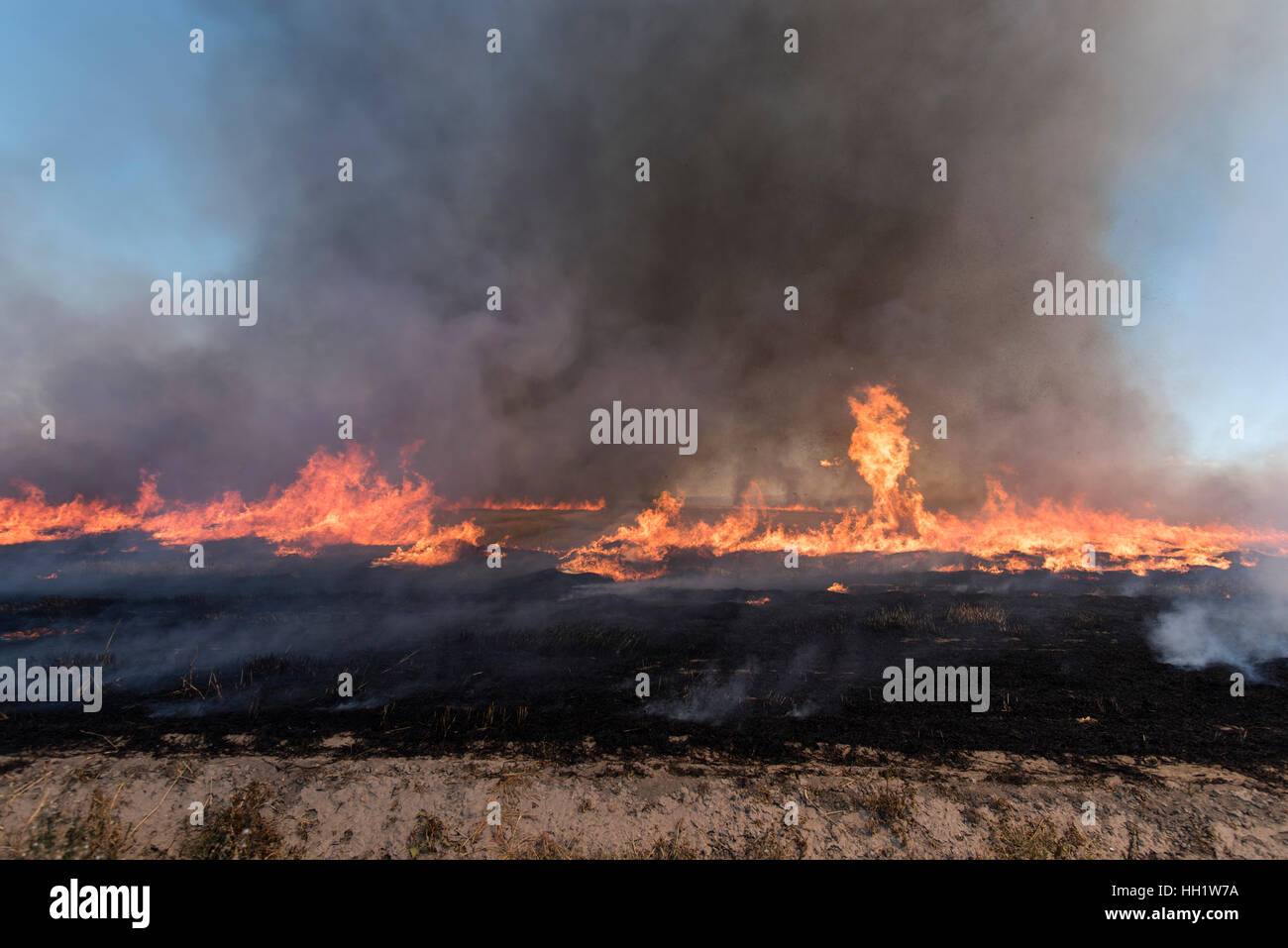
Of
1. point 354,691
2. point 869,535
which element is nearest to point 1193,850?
point 354,691

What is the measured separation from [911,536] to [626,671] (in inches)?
973

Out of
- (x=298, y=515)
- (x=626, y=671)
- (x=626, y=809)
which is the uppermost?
(x=298, y=515)

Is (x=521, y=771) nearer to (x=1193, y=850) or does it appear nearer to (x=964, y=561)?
(x=1193, y=850)

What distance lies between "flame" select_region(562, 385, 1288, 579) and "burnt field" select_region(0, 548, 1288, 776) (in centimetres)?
590

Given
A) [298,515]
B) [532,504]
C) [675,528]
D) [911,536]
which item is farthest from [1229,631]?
[298,515]

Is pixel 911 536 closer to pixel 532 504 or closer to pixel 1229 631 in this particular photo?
pixel 1229 631

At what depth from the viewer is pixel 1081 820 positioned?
7.14 meters

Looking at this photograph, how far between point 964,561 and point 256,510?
1723 inches

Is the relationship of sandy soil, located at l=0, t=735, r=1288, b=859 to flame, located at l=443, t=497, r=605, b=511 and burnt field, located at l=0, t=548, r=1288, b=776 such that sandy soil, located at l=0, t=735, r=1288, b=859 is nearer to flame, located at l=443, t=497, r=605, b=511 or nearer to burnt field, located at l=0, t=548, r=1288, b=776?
burnt field, located at l=0, t=548, r=1288, b=776

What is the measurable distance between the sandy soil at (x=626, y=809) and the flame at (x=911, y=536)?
17916 millimetres

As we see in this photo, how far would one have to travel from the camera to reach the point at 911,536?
32219mm

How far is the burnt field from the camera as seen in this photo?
9.45 m

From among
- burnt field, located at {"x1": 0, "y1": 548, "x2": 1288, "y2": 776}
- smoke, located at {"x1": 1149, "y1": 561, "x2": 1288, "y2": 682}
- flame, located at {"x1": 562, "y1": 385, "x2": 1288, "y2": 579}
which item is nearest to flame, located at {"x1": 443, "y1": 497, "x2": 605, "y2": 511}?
flame, located at {"x1": 562, "y1": 385, "x2": 1288, "y2": 579}

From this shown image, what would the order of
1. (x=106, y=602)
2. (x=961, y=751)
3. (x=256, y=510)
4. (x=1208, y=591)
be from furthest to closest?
(x=256, y=510) → (x=1208, y=591) → (x=106, y=602) → (x=961, y=751)
